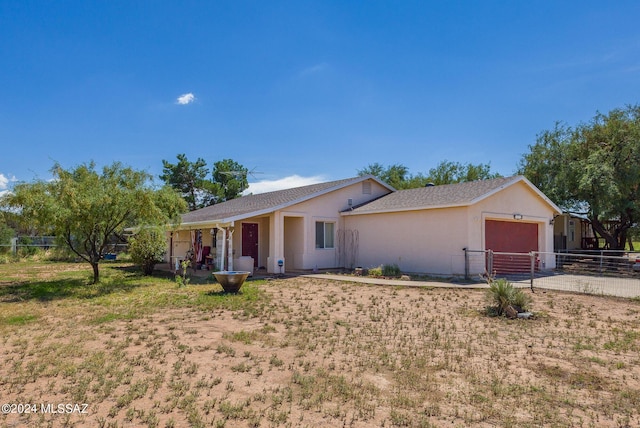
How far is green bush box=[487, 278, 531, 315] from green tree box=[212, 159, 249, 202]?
3323 cm

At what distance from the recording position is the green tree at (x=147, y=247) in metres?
14.8

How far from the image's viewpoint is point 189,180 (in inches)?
1599

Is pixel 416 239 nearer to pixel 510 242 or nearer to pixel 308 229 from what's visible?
pixel 510 242

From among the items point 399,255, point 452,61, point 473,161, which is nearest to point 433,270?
point 399,255

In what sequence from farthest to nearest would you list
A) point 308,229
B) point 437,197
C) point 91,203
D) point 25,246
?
point 25,246
point 308,229
point 437,197
point 91,203

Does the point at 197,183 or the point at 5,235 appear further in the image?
the point at 197,183

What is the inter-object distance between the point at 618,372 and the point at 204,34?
46.9ft

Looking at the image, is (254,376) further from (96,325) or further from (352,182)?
(352,182)

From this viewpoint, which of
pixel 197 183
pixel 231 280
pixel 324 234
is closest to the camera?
pixel 231 280

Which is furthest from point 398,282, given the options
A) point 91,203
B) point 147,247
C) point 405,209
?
point 147,247

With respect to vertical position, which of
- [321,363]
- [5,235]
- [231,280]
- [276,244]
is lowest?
[321,363]

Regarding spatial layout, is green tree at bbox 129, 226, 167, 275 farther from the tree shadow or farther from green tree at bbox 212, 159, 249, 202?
green tree at bbox 212, 159, 249, 202

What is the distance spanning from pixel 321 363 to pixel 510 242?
14.4 metres

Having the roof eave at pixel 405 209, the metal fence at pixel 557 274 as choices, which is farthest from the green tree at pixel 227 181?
the metal fence at pixel 557 274
